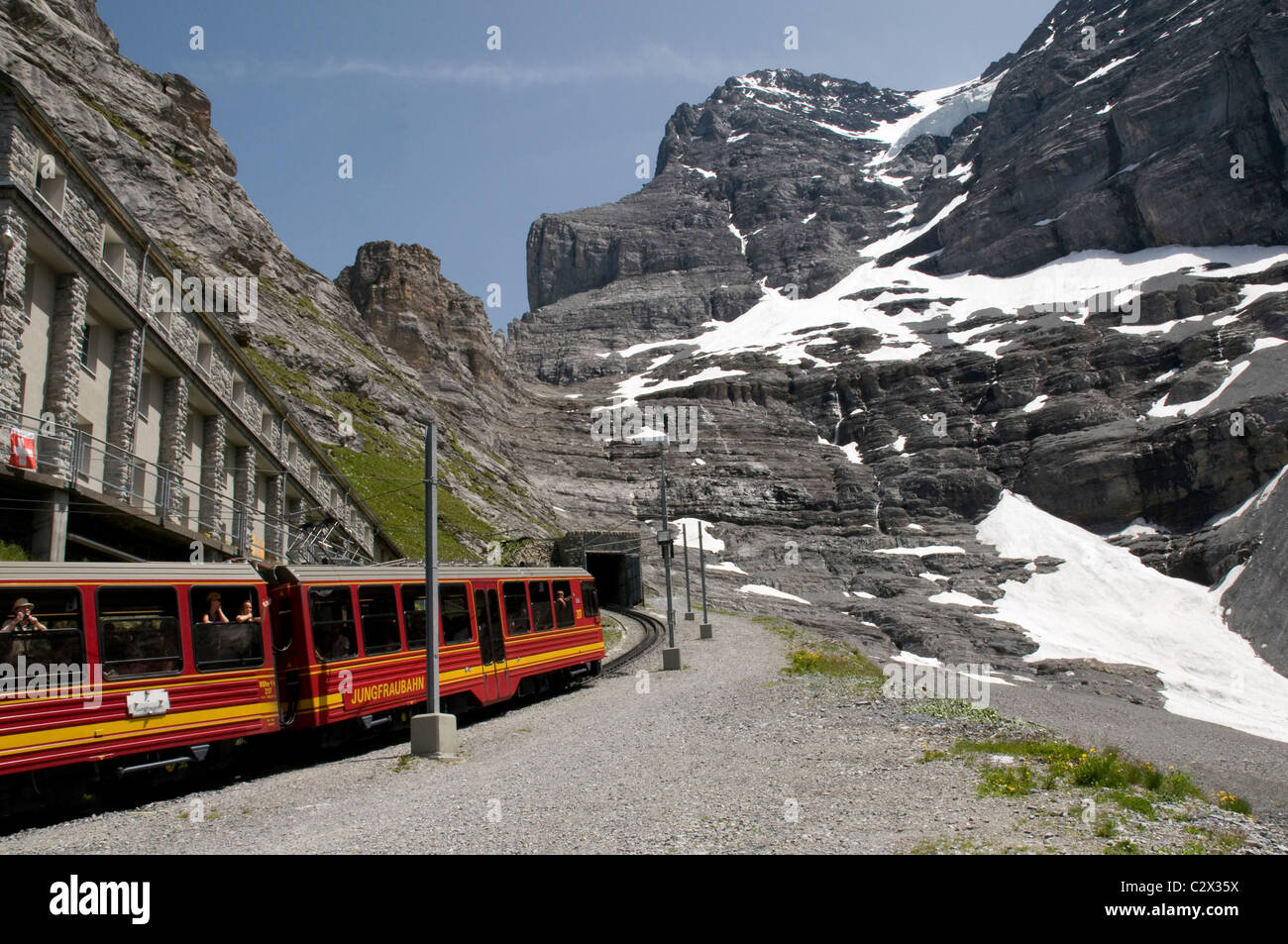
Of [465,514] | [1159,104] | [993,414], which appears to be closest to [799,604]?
[465,514]

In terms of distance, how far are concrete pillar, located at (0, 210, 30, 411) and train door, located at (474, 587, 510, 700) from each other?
1033cm

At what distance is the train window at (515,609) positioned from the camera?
68.4 ft

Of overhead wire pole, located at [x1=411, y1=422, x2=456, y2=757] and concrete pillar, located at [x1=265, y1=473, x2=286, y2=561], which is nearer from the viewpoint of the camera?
overhead wire pole, located at [x1=411, y1=422, x2=456, y2=757]

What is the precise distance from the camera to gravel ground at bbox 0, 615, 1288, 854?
871 centimetres

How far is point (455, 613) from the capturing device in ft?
61.0

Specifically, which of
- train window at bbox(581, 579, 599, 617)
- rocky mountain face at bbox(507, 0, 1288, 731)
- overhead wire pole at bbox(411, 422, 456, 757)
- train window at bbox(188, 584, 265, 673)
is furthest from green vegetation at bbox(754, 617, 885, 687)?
rocky mountain face at bbox(507, 0, 1288, 731)

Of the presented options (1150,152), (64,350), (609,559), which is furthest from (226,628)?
(1150,152)

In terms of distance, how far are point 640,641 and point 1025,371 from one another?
9691 cm

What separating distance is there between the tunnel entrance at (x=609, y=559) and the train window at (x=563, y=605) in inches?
1005

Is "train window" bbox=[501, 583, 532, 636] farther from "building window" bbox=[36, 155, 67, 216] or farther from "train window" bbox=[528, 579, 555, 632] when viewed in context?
"building window" bbox=[36, 155, 67, 216]

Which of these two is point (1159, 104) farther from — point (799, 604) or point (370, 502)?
point (370, 502)

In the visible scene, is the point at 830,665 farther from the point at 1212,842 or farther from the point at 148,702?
the point at 148,702

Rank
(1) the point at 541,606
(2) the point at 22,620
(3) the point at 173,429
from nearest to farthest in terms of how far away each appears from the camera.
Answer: (2) the point at 22,620 → (1) the point at 541,606 → (3) the point at 173,429
